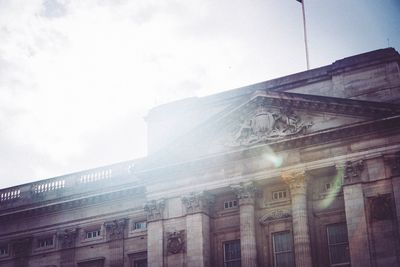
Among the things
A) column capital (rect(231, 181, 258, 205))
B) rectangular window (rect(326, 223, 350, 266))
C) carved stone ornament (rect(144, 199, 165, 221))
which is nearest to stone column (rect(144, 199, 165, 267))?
carved stone ornament (rect(144, 199, 165, 221))

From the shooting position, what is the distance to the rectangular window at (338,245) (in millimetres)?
33094

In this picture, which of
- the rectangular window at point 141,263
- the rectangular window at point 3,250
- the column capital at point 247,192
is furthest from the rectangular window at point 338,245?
the rectangular window at point 3,250

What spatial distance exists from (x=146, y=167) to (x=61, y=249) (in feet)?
28.8

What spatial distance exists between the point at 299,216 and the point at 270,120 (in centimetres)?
538

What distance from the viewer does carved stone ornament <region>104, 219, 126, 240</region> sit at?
4091 cm

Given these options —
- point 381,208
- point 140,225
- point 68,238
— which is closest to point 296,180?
point 381,208

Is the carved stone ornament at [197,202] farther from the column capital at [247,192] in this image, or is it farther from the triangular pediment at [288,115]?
the triangular pediment at [288,115]

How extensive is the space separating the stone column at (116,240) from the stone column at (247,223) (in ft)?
28.5

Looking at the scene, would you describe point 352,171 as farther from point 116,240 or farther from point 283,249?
point 116,240

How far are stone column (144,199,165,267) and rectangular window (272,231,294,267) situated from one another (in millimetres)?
6095

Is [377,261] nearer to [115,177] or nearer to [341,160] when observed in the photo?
[341,160]

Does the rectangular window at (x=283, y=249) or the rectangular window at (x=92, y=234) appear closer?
the rectangular window at (x=283, y=249)

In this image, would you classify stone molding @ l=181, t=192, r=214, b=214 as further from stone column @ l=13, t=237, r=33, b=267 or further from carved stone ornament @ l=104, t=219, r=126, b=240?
stone column @ l=13, t=237, r=33, b=267

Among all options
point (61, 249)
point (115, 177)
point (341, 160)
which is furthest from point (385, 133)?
point (61, 249)
